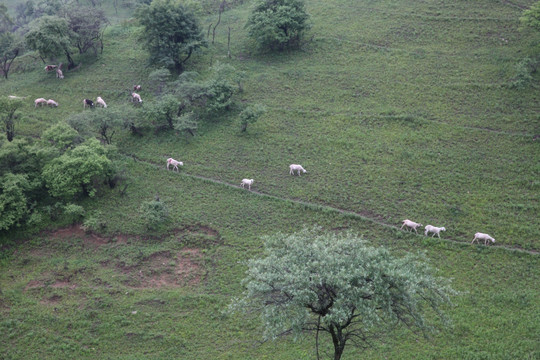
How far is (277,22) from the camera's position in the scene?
40781 mm

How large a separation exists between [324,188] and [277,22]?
69.6ft

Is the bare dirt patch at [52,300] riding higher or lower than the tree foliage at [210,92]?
lower

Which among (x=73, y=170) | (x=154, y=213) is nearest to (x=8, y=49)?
(x=73, y=170)

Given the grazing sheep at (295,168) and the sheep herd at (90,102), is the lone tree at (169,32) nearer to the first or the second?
the sheep herd at (90,102)

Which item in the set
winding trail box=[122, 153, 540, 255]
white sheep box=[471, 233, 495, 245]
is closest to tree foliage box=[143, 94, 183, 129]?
winding trail box=[122, 153, 540, 255]

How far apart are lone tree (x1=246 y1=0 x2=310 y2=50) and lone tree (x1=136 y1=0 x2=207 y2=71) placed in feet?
19.1

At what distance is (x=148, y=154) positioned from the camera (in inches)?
1255

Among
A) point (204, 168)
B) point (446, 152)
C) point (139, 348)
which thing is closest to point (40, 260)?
point (139, 348)

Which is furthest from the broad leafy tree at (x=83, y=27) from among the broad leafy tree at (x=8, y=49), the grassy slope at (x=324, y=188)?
the broad leafy tree at (x=8, y=49)

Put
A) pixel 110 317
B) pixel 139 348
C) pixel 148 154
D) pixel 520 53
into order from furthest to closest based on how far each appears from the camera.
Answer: pixel 520 53, pixel 148 154, pixel 110 317, pixel 139 348

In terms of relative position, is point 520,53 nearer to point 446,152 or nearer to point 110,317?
point 446,152

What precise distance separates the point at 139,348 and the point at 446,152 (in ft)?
79.0

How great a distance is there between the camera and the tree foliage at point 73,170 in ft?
86.4

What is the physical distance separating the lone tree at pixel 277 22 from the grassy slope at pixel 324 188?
197 centimetres
